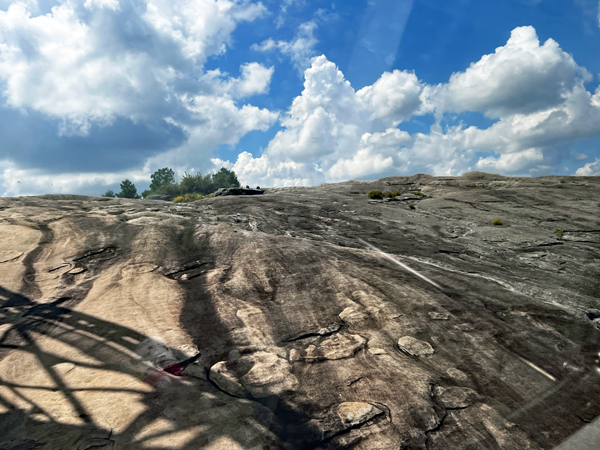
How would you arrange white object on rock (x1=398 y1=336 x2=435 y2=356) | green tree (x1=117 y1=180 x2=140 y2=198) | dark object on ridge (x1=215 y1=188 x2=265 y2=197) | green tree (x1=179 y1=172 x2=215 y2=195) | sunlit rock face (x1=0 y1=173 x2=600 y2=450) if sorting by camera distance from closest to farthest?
sunlit rock face (x1=0 y1=173 x2=600 y2=450), white object on rock (x1=398 y1=336 x2=435 y2=356), dark object on ridge (x1=215 y1=188 x2=265 y2=197), green tree (x1=179 y1=172 x2=215 y2=195), green tree (x1=117 y1=180 x2=140 y2=198)

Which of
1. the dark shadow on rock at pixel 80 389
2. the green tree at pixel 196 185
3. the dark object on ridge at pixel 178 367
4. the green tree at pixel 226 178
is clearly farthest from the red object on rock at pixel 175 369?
the green tree at pixel 226 178

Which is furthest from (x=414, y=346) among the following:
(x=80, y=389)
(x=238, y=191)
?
(x=238, y=191)

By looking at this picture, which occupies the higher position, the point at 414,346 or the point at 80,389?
the point at 80,389

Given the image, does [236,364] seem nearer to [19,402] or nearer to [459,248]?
[19,402]

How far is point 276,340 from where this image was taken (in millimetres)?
6273

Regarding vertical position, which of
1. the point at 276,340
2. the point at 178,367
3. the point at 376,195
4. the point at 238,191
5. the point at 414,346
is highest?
the point at 238,191

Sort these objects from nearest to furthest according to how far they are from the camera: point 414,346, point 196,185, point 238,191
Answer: point 414,346
point 238,191
point 196,185

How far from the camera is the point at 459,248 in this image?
1377 centimetres

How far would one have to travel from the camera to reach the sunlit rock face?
14.1ft

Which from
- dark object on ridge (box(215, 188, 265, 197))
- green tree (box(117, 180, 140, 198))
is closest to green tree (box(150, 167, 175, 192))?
green tree (box(117, 180, 140, 198))

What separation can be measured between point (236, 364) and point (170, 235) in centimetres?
700

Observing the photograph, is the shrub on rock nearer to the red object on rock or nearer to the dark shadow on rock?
the dark shadow on rock

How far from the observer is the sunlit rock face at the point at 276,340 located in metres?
4.31

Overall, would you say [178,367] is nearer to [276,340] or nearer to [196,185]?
[276,340]
